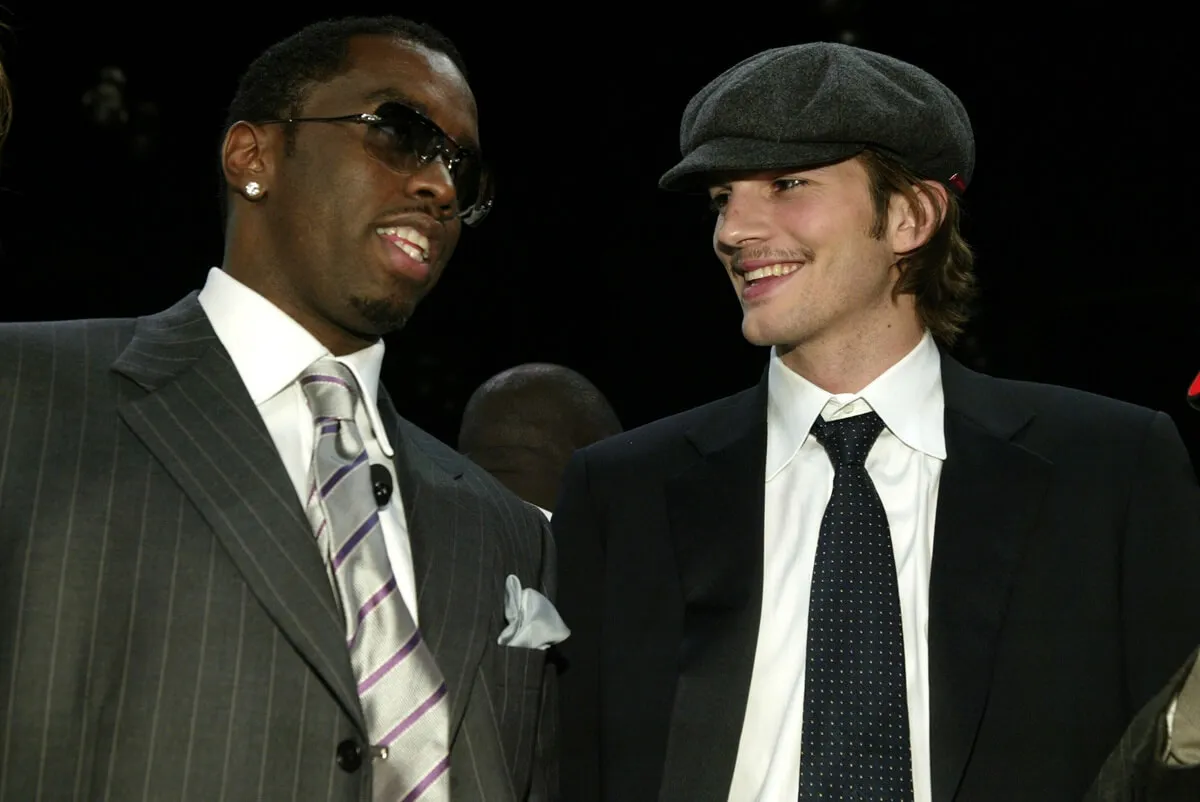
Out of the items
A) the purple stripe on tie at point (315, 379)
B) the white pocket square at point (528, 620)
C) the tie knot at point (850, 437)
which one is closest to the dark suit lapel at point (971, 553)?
the tie knot at point (850, 437)

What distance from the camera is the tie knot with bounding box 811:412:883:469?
264 centimetres

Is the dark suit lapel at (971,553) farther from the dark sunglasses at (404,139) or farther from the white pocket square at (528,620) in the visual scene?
the dark sunglasses at (404,139)

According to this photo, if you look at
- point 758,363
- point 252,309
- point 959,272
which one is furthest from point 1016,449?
point 758,363

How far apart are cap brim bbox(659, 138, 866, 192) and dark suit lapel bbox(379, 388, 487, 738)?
0.63m

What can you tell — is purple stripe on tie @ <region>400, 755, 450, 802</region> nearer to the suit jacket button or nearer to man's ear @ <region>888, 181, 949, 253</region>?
the suit jacket button

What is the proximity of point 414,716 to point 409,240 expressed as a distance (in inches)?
28.6

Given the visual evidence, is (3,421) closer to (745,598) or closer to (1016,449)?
(745,598)

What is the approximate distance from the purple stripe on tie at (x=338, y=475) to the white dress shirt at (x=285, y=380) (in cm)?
3

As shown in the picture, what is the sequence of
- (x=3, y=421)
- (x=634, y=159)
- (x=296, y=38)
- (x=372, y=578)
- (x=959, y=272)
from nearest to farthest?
(x=3, y=421)
(x=372, y=578)
(x=296, y=38)
(x=959, y=272)
(x=634, y=159)

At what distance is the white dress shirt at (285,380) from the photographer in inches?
95.1

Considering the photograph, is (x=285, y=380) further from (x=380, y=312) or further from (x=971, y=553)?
(x=971, y=553)

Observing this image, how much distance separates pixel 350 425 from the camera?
8.01 ft

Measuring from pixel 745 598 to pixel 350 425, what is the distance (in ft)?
2.11

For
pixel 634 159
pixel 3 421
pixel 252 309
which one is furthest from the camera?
pixel 634 159
